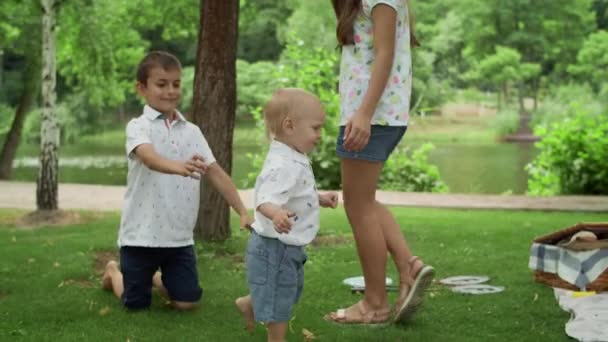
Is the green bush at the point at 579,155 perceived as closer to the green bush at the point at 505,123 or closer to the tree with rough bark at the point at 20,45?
the tree with rough bark at the point at 20,45

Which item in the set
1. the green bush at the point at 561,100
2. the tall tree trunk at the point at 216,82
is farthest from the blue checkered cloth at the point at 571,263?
the green bush at the point at 561,100

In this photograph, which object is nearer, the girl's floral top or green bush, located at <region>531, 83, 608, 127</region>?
the girl's floral top

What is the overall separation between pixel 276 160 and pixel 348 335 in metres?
0.84

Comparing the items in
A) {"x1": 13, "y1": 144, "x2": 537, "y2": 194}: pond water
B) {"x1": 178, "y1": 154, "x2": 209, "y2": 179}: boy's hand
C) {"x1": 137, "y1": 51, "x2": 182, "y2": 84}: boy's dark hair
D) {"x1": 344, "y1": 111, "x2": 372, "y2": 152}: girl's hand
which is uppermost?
{"x1": 137, "y1": 51, "x2": 182, "y2": 84}: boy's dark hair

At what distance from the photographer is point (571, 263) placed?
427 centimetres

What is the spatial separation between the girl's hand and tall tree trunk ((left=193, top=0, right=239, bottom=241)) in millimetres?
2263

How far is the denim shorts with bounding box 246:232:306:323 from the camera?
3.18 metres

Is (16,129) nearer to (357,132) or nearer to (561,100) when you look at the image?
(357,132)

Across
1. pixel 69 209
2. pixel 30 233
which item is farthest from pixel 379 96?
pixel 69 209

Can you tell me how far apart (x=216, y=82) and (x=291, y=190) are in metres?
2.58

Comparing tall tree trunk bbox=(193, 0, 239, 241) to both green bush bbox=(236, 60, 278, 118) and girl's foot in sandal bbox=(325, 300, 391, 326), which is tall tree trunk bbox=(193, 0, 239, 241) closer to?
girl's foot in sandal bbox=(325, 300, 391, 326)

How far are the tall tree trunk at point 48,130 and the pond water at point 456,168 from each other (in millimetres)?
7387

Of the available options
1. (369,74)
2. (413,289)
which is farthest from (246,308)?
(369,74)

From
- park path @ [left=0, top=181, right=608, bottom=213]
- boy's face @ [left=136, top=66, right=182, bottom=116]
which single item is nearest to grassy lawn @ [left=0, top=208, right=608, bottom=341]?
boy's face @ [left=136, top=66, right=182, bottom=116]
